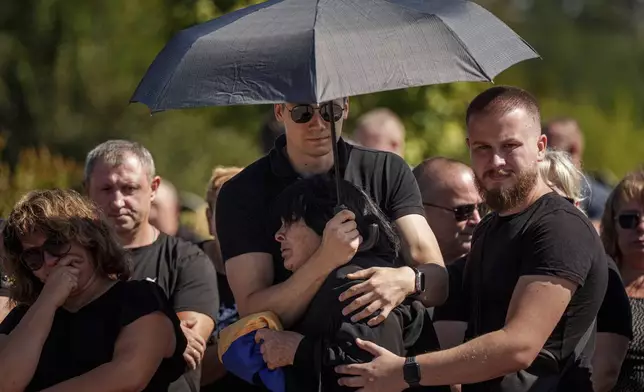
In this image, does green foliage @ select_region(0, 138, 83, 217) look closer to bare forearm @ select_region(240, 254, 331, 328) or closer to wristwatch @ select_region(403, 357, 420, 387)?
bare forearm @ select_region(240, 254, 331, 328)

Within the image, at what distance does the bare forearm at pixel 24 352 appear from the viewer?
460 cm

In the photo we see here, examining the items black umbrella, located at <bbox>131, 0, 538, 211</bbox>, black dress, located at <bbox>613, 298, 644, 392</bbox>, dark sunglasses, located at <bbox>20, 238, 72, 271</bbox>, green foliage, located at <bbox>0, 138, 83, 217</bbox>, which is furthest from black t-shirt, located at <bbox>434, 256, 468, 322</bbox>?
green foliage, located at <bbox>0, 138, 83, 217</bbox>

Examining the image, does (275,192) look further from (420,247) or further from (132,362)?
(132,362)

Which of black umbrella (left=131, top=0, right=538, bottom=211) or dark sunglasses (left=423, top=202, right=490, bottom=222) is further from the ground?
black umbrella (left=131, top=0, right=538, bottom=211)

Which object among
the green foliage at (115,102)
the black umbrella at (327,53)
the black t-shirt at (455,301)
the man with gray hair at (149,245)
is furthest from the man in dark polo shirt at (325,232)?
the green foliage at (115,102)

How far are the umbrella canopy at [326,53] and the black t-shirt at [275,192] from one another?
55cm

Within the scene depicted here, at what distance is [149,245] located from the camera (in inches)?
233

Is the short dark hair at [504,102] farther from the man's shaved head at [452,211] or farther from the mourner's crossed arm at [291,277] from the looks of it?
the man's shaved head at [452,211]

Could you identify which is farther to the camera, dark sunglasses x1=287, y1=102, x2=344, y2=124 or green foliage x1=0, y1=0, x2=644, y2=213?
green foliage x1=0, y1=0, x2=644, y2=213

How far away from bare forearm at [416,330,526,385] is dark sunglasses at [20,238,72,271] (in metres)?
1.55

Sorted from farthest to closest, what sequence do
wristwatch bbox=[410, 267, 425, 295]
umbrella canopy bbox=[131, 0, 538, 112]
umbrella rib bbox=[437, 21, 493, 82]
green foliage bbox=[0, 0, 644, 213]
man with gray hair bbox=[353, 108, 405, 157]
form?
green foliage bbox=[0, 0, 644, 213] < man with gray hair bbox=[353, 108, 405, 157] < wristwatch bbox=[410, 267, 425, 295] < umbrella rib bbox=[437, 21, 493, 82] < umbrella canopy bbox=[131, 0, 538, 112]

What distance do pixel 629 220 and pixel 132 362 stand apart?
2.52 meters

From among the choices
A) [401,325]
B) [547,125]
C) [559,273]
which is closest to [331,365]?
[401,325]

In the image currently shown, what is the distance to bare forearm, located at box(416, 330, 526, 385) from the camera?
405cm
